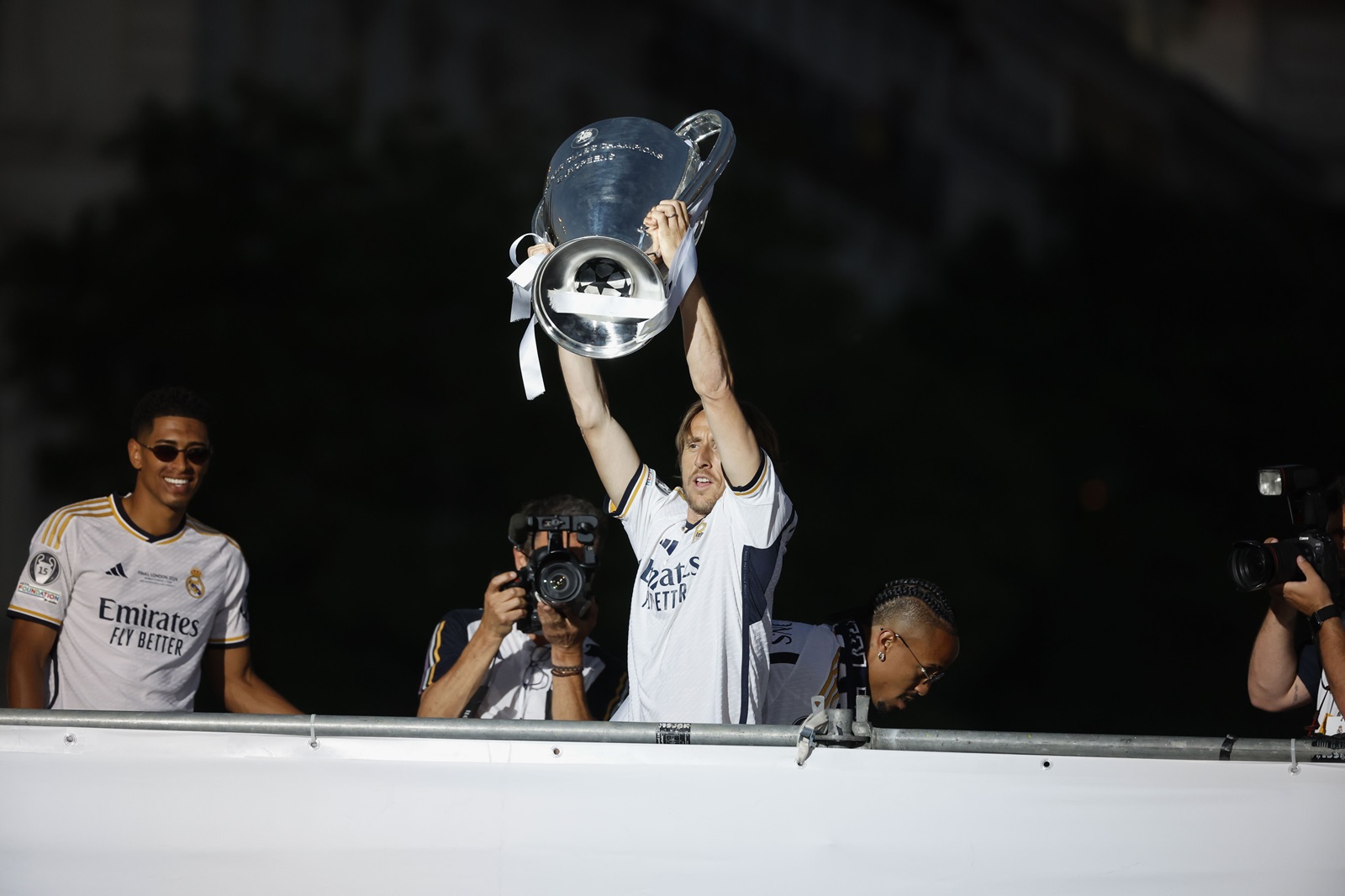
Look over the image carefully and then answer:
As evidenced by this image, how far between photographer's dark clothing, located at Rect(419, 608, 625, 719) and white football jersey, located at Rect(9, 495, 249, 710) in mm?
587

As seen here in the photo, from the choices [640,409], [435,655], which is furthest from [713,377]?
[640,409]

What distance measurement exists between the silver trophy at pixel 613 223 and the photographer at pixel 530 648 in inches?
27.0

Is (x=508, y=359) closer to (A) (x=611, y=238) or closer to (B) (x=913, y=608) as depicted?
(B) (x=913, y=608)

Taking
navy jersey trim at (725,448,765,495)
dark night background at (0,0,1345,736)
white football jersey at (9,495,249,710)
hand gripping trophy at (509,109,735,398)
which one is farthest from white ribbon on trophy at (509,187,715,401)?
dark night background at (0,0,1345,736)

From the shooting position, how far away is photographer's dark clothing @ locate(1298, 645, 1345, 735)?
2.88m

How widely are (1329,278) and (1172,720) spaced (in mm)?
2861

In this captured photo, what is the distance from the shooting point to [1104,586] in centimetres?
735

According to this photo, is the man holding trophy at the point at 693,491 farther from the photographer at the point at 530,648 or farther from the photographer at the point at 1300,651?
the photographer at the point at 1300,651

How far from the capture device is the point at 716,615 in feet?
8.62

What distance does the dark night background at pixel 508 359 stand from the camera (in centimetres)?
658

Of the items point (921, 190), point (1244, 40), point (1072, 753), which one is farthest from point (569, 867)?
point (1244, 40)

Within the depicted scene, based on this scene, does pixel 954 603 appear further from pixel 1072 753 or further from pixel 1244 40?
pixel 1244 40

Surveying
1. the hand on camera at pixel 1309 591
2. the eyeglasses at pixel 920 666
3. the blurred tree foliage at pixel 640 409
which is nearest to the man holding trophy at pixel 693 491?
the eyeglasses at pixel 920 666

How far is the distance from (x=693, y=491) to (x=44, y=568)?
1.61 meters
